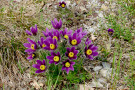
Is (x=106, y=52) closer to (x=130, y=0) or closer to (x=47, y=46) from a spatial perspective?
(x=47, y=46)

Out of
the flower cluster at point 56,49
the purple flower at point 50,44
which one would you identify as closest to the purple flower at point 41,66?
the flower cluster at point 56,49

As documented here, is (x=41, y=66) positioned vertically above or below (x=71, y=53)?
below

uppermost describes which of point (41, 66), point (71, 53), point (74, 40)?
point (74, 40)

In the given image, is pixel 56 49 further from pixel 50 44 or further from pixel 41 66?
pixel 41 66

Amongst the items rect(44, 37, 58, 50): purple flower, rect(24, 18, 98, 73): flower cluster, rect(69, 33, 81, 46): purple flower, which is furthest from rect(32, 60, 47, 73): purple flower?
rect(69, 33, 81, 46): purple flower

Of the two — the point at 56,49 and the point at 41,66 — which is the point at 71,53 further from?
the point at 41,66

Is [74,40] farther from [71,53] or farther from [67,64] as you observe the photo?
[67,64]

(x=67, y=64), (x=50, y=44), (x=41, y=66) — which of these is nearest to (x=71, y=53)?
(x=67, y=64)

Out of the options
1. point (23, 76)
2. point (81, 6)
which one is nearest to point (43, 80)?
point (23, 76)

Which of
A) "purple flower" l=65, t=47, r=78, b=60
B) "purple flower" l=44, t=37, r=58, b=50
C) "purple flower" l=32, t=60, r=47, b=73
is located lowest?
"purple flower" l=32, t=60, r=47, b=73

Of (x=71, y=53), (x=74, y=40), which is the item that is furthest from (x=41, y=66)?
(x=74, y=40)

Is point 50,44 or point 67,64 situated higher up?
point 50,44

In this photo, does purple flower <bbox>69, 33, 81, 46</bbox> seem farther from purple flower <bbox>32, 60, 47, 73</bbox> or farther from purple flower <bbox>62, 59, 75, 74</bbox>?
purple flower <bbox>32, 60, 47, 73</bbox>
